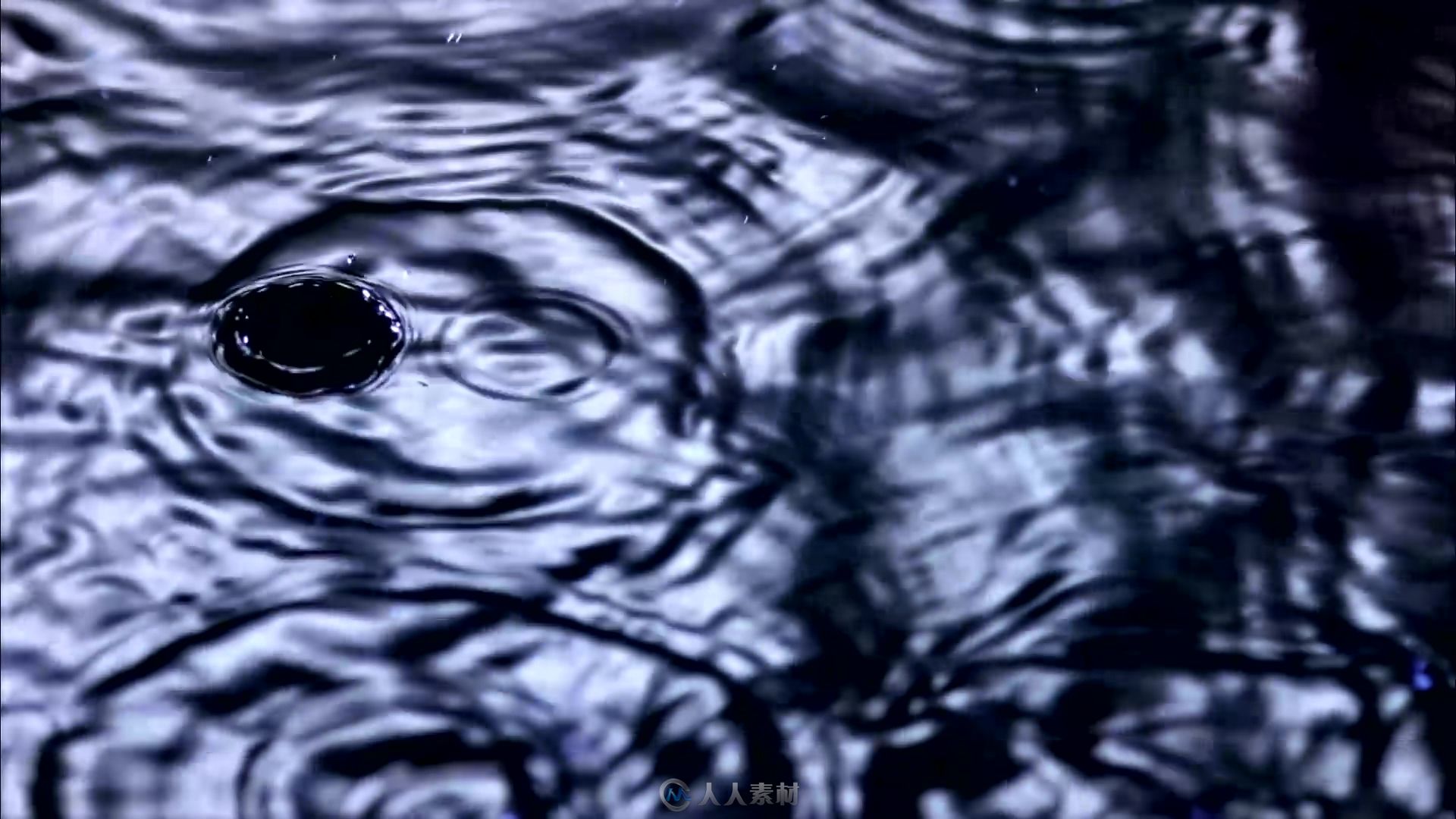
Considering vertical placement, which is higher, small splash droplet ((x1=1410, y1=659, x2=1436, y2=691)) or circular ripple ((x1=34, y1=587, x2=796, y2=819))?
circular ripple ((x1=34, y1=587, x2=796, y2=819))

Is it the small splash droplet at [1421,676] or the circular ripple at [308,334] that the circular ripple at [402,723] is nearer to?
the circular ripple at [308,334]

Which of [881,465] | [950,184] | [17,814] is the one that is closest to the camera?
[17,814]

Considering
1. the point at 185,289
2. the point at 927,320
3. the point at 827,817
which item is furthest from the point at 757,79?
the point at 827,817

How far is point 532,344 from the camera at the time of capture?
2.19ft

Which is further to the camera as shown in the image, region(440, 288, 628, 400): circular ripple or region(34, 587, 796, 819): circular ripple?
region(440, 288, 628, 400): circular ripple

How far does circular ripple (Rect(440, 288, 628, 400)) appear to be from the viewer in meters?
0.66

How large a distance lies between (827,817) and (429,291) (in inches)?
12.4

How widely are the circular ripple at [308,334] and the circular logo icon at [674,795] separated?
0.78ft

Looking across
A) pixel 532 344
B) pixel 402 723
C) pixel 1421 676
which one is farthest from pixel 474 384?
pixel 1421 676

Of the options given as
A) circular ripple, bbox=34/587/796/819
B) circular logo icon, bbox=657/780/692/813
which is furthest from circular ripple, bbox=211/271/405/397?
circular logo icon, bbox=657/780/692/813

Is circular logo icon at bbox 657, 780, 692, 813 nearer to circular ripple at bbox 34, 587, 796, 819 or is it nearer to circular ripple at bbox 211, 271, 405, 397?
circular ripple at bbox 34, 587, 796, 819

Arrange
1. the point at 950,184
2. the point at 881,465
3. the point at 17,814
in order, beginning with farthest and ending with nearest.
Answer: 1. the point at 950,184
2. the point at 881,465
3. the point at 17,814

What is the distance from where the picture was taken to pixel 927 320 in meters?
0.69

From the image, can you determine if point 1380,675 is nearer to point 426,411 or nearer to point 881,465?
point 881,465
